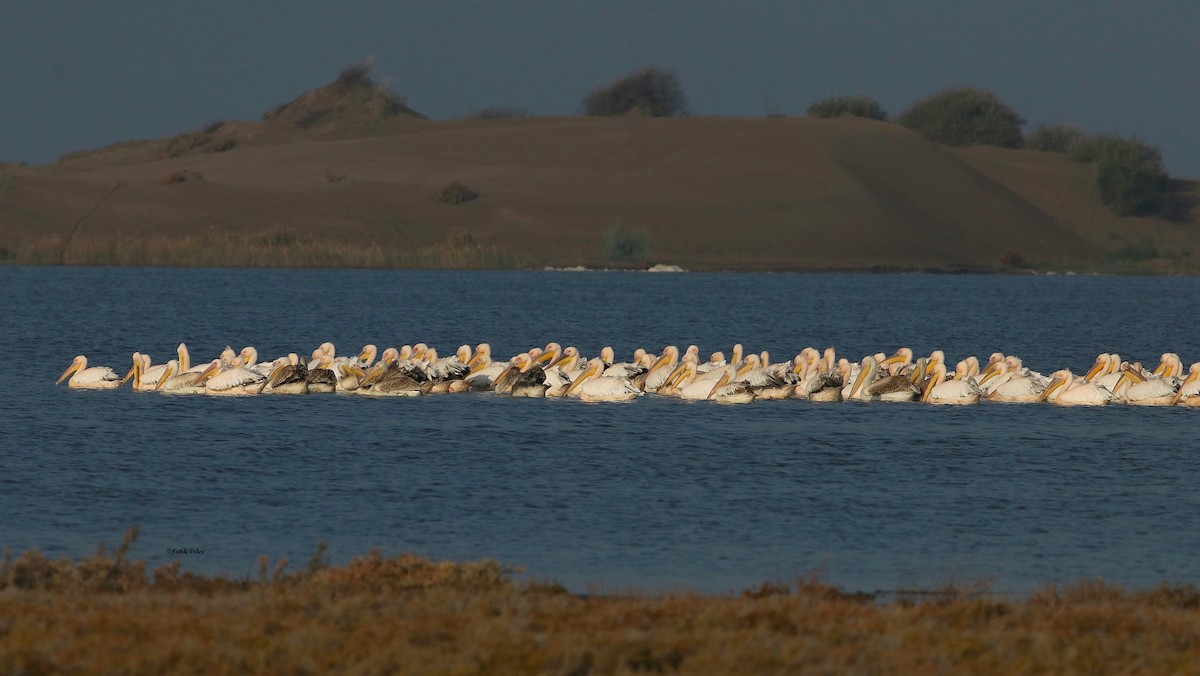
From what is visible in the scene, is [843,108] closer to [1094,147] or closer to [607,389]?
[1094,147]

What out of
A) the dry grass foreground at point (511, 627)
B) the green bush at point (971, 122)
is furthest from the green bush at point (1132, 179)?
the dry grass foreground at point (511, 627)

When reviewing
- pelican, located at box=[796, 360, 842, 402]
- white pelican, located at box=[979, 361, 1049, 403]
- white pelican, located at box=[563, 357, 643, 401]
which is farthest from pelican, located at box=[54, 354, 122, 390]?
white pelican, located at box=[979, 361, 1049, 403]

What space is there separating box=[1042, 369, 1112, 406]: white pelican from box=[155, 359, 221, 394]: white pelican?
11.9 meters

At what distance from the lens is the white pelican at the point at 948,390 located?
25703 mm

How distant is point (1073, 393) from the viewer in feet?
84.2

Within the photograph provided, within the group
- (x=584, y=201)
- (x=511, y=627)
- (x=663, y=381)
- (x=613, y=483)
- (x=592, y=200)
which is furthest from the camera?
(x=592, y=200)

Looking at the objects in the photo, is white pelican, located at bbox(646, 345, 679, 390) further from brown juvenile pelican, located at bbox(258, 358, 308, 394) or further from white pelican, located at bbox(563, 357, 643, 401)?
brown juvenile pelican, located at bbox(258, 358, 308, 394)

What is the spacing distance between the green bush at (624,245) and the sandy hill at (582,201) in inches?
48.4

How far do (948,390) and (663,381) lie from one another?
4.12m

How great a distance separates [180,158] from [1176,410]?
107m

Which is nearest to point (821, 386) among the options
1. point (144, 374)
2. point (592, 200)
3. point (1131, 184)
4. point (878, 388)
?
point (878, 388)

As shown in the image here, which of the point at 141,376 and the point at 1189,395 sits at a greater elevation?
the point at 1189,395

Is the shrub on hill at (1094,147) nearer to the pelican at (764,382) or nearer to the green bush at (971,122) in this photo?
the green bush at (971,122)

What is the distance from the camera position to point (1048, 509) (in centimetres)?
1645
